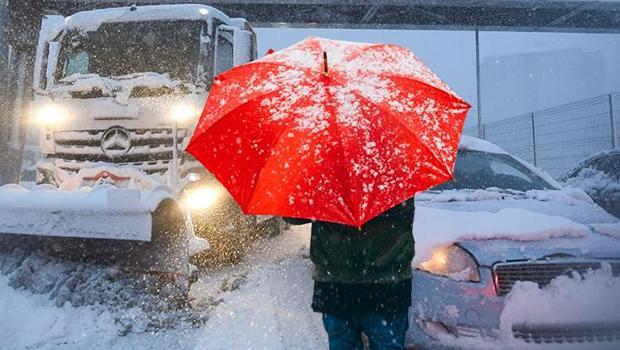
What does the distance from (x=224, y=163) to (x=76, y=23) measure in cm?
534

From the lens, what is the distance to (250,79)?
191 cm

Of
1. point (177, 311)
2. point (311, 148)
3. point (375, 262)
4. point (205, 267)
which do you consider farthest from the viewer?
point (205, 267)

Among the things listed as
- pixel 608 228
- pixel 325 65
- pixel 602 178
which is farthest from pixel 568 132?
pixel 325 65

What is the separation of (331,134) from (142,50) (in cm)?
473

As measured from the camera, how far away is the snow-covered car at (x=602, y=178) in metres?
6.44

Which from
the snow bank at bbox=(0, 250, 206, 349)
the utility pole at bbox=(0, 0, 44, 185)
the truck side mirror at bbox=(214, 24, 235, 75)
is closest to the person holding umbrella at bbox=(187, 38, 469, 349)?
the snow bank at bbox=(0, 250, 206, 349)

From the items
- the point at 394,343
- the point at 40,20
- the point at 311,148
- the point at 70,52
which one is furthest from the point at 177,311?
the point at 40,20

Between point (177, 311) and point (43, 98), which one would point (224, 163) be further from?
point (43, 98)

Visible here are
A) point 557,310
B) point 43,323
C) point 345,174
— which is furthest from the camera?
point 43,323

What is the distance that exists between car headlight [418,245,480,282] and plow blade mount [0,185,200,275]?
82.2 inches

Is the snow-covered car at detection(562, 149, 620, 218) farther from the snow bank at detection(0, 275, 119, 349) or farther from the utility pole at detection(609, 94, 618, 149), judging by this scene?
the snow bank at detection(0, 275, 119, 349)

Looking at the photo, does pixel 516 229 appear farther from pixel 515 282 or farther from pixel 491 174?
pixel 491 174

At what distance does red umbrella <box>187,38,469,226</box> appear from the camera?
1599 mm

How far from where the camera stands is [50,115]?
5477 mm
